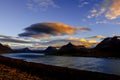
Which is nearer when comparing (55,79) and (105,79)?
(55,79)

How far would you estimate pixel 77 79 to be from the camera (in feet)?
100

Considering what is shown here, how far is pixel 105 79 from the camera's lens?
32.2 m

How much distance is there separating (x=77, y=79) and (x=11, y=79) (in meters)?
Result: 11.6

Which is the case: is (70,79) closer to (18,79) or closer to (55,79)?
(55,79)

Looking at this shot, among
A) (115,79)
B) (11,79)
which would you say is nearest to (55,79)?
(11,79)

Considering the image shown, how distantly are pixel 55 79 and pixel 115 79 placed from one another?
1092 centimetres

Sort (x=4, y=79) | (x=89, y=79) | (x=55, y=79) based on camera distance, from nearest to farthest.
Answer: (x=4, y=79)
(x=55, y=79)
(x=89, y=79)

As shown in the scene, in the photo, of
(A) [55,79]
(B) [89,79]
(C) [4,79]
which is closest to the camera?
(C) [4,79]

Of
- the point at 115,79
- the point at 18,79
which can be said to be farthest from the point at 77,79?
the point at 18,79

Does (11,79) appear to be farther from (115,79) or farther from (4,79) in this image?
(115,79)

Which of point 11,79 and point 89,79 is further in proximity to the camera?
point 89,79

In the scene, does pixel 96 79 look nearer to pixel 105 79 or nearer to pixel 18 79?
pixel 105 79

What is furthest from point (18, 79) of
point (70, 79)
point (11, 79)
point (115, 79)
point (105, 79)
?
point (115, 79)

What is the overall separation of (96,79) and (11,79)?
14.9 m
